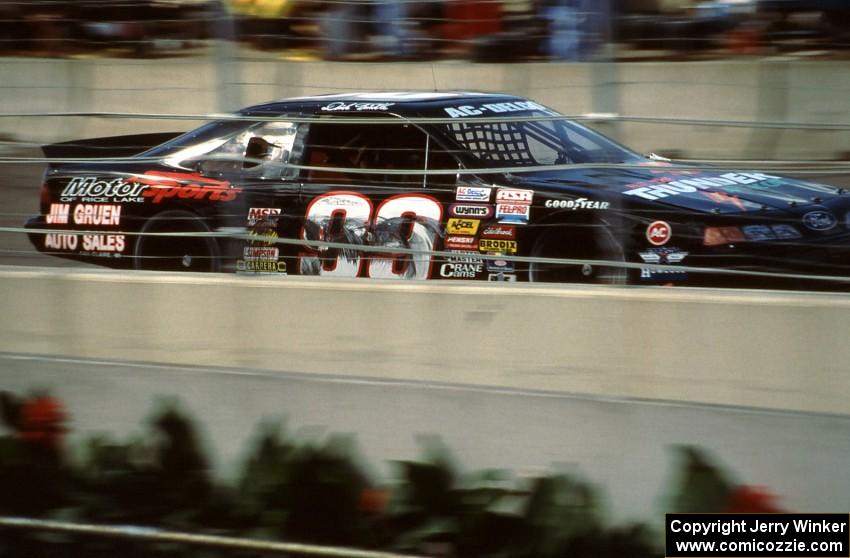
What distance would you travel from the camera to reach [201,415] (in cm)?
450

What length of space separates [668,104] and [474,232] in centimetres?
122

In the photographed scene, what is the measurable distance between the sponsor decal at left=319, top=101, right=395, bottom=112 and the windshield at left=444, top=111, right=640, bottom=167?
19.1 inches

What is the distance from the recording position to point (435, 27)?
15.0 feet

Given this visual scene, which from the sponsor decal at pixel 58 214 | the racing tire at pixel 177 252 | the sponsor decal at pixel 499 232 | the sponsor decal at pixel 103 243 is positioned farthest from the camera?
the sponsor decal at pixel 58 214

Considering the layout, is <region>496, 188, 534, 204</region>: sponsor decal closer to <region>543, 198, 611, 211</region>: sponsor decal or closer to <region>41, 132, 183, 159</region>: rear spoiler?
<region>543, 198, 611, 211</region>: sponsor decal

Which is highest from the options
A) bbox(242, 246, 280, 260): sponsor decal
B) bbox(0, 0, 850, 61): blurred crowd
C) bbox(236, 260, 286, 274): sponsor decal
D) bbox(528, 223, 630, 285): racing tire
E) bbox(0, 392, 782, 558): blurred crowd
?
bbox(0, 0, 850, 61): blurred crowd

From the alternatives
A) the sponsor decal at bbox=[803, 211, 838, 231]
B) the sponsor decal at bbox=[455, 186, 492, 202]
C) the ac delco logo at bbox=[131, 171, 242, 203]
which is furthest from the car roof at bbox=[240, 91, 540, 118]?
the sponsor decal at bbox=[803, 211, 838, 231]

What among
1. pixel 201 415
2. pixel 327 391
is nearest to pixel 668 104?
pixel 327 391

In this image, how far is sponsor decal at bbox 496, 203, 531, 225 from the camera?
16.5 ft

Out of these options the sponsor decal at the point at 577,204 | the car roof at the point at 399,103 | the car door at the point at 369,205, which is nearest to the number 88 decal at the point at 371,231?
the car door at the point at 369,205

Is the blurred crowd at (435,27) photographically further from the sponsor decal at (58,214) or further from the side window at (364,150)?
the sponsor decal at (58,214)

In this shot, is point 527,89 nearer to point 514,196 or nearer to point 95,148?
point 514,196

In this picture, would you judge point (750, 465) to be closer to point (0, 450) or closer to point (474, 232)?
point (474, 232)

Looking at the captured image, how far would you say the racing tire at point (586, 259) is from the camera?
13.2 feet
